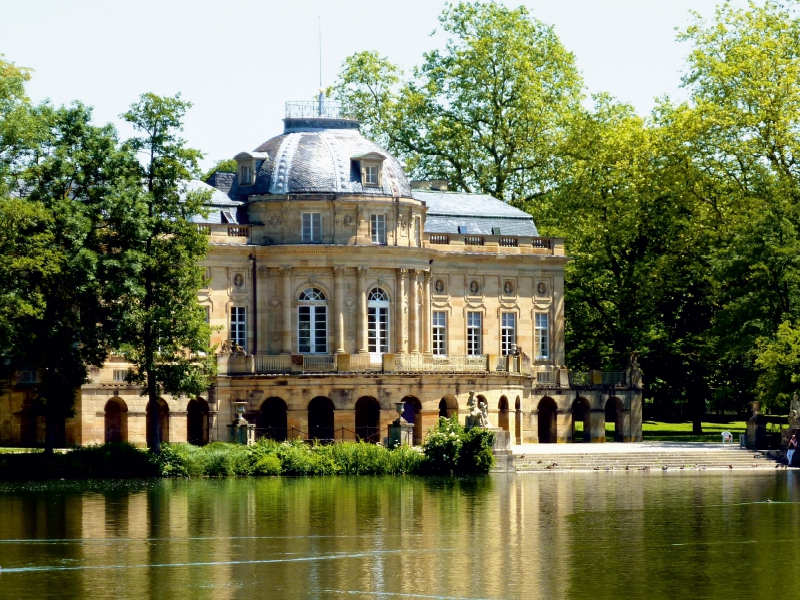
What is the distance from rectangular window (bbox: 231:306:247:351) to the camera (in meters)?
72.1

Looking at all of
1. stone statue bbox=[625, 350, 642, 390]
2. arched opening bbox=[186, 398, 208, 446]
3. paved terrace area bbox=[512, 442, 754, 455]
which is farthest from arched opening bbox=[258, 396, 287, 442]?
stone statue bbox=[625, 350, 642, 390]

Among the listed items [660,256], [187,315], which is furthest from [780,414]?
[187,315]

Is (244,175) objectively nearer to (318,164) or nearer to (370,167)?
(318,164)

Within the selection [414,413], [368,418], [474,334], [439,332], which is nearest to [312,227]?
[368,418]

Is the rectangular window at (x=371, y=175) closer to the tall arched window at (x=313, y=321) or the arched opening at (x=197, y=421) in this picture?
the tall arched window at (x=313, y=321)

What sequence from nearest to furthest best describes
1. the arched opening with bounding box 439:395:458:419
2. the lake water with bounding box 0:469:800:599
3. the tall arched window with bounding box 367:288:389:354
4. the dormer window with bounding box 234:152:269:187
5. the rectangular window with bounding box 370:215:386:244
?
the lake water with bounding box 0:469:800:599
the arched opening with bounding box 439:395:458:419
the rectangular window with bounding box 370:215:386:244
the tall arched window with bounding box 367:288:389:354
the dormer window with bounding box 234:152:269:187

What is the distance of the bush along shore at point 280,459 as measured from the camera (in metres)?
57.8

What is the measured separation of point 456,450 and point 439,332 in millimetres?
17298

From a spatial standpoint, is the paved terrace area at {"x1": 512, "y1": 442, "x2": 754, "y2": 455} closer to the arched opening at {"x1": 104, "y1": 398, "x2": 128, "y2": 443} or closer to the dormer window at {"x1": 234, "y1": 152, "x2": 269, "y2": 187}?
the arched opening at {"x1": 104, "y1": 398, "x2": 128, "y2": 443}

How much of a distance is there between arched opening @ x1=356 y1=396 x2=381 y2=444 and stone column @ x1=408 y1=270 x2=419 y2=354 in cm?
296

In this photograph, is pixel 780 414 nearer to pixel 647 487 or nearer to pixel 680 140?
pixel 680 140

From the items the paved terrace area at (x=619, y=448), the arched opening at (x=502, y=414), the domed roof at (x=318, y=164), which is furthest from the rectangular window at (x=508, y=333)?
the domed roof at (x=318, y=164)

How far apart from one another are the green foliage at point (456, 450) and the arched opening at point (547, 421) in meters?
16.5

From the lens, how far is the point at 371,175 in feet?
236
